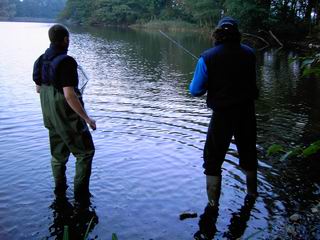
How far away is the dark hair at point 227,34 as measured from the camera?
4.27 m

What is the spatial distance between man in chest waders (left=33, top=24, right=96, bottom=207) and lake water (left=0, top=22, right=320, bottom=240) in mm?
425

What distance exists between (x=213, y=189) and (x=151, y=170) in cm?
159

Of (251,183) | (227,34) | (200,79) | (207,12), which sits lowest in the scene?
(251,183)

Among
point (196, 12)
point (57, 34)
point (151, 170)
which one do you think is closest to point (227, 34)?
point (57, 34)

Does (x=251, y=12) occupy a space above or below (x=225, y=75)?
above

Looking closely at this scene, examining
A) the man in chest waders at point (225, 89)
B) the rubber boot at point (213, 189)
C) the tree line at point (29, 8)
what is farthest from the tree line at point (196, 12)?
the rubber boot at point (213, 189)

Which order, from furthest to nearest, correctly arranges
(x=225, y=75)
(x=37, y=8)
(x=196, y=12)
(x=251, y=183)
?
(x=37, y=8) < (x=196, y=12) < (x=251, y=183) < (x=225, y=75)

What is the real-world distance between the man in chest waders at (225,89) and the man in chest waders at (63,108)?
4.32ft

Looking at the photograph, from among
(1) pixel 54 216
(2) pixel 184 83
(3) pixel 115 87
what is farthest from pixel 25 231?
(2) pixel 184 83

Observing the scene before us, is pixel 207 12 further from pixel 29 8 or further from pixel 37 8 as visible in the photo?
pixel 37 8

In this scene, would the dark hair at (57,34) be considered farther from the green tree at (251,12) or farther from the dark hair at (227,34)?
the green tree at (251,12)

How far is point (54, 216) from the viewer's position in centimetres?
456

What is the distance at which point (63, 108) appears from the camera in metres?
4.61

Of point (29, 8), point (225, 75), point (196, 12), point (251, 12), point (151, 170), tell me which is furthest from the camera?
point (29, 8)
